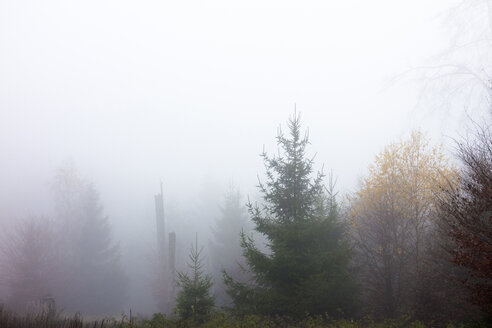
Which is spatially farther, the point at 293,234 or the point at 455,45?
the point at 455,45

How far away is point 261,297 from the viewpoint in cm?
996

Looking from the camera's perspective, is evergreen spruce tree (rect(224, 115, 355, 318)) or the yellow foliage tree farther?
the yellow foliage tree

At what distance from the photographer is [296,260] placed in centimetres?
990

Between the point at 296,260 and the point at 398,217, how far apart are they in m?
5.75

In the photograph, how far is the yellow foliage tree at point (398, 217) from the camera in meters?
11.7

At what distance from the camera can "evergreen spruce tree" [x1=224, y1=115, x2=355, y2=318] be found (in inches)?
370

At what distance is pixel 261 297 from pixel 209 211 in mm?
49697

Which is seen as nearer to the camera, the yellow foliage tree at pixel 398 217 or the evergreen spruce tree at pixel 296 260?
the evergreen spruce tree at pixel 296 260

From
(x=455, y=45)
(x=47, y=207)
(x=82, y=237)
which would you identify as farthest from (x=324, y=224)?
(x=47, y=207)

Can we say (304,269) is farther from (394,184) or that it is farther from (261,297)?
(394,184)

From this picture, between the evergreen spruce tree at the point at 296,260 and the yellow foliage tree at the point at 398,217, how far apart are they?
2.49 meters

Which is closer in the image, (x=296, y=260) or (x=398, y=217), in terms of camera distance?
(x=296, y=260)

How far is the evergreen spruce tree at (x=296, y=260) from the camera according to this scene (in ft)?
30.8

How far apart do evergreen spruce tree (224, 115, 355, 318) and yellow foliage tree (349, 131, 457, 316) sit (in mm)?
2494
